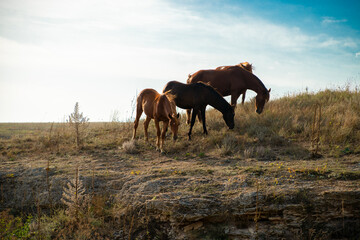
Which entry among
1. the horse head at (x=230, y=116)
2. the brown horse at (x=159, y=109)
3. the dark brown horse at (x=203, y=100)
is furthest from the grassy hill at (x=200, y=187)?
the dark brown horse at (x=203, y=100)

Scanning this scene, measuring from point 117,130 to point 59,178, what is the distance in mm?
6464

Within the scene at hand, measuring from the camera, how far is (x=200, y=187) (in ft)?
18.7

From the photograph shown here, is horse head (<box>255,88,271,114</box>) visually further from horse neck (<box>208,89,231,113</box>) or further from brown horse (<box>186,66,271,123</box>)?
horse neck (<box>208,89,231,113</box>)

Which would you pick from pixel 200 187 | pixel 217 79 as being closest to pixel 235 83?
pixel 217 79

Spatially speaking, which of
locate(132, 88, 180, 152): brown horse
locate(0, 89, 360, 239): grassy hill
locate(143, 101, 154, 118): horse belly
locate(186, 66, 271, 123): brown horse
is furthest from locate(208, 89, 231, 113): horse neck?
locate(143, 101, 154, 118): horse belly

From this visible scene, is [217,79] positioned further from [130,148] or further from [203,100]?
[130,148]

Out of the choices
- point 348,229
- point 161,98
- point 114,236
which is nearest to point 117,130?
point 161,98

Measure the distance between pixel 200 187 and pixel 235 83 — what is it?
709 cm

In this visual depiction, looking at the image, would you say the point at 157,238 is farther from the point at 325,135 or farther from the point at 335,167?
the point at 325,135

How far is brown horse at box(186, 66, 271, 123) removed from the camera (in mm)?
11805

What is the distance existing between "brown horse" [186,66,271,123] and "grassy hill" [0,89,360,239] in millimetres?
1939

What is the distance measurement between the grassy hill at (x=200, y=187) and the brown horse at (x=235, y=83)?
6.36ft

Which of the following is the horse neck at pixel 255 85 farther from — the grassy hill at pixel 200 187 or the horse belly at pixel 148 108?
the horse belly at pixel 148 108

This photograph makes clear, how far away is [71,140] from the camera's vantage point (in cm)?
1141
